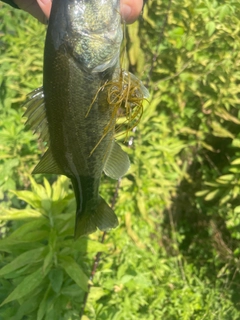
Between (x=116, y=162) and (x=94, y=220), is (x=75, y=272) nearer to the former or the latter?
(x=94, y=220)

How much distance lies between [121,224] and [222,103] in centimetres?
87

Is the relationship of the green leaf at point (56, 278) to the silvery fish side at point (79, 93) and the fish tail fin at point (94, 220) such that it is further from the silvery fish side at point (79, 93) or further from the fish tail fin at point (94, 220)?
the silvery fish side at point (79, 93)

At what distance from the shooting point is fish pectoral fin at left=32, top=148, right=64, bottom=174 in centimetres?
117

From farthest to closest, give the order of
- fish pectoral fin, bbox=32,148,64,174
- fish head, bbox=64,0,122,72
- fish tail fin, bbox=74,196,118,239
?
1. fish tail fin, bbox=74,196,118,239
2. fish pectoral fin, bbox=32,148,64,174
3. fish head, bbox=64,0,122,72

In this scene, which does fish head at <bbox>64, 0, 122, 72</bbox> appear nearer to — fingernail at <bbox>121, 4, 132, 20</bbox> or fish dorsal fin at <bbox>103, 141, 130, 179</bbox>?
fingernail at <bbox>121, 4, 132, 20</bbox>

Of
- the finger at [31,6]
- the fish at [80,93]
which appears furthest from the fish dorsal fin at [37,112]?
the finger at [31,6]

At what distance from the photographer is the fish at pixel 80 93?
3.16ft

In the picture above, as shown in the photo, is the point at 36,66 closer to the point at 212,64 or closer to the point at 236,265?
the point at 212,64

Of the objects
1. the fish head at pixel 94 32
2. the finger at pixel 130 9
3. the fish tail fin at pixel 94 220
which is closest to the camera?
the fish head at pixel 94 32

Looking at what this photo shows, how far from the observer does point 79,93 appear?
1.02m

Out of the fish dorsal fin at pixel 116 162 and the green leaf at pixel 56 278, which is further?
the green leaf at pixel 56 278

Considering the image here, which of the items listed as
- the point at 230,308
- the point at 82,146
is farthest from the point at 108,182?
the point at 82,146

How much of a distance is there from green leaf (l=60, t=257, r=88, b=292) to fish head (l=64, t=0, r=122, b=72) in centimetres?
77

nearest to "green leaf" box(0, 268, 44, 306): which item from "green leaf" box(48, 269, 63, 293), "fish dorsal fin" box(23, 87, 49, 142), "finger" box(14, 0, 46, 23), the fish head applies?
"green leaf" box(48, 269, 63, 293)
